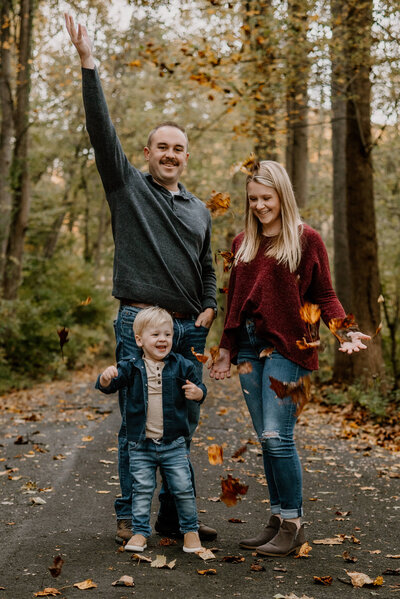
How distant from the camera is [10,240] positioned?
17.8 m

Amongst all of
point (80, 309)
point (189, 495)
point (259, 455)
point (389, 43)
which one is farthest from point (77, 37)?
point (80, 309)

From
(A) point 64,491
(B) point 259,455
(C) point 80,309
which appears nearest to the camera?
(A) point 64,491

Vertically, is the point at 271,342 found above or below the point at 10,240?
below

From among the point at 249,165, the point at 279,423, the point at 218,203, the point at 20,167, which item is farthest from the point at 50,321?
the point at 279,423

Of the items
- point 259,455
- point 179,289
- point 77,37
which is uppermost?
point 77,37

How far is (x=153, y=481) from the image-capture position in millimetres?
4262

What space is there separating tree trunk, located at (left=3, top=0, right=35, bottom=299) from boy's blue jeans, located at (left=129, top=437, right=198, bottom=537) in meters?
13.3

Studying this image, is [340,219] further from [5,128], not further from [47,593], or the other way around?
[47,593]

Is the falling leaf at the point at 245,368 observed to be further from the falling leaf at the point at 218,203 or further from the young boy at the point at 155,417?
the falling leaf at the point at 218,203

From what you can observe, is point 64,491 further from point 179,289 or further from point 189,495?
point 179,289

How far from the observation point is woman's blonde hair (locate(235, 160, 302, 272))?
4238 mm

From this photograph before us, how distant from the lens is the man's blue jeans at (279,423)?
4168 mm

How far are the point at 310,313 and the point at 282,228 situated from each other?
22.2 inches

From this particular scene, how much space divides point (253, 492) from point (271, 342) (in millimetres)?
2309
